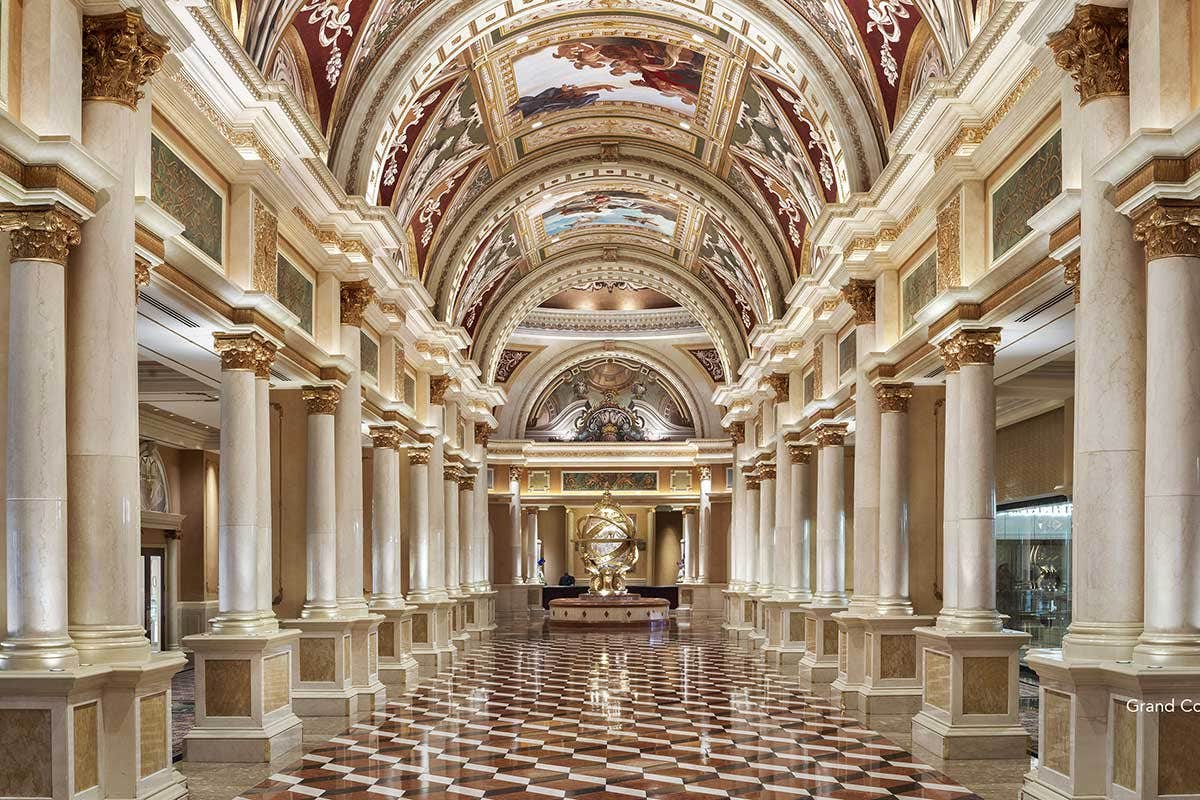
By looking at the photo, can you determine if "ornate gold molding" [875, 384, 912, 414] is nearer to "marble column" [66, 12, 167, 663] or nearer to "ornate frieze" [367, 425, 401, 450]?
"ornate frieze" [367, 425, 401, 450]

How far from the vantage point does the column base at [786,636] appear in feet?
65.7

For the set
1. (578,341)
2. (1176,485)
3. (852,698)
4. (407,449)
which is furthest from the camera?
(578,341)

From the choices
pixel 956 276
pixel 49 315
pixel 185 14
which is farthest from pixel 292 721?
pixel 956 276

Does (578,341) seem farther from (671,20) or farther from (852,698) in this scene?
(852,698)

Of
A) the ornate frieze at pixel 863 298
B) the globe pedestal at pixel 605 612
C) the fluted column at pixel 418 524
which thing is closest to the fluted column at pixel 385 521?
the fluted column at pixel 418 524

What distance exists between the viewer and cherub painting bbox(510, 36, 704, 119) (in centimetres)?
1861

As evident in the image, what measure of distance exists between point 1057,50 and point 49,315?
21.6 feet

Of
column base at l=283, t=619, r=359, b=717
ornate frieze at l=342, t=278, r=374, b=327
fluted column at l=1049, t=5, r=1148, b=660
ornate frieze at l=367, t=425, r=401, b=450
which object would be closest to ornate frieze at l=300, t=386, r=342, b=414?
ornate frieze at l=342, t=278, r=374, b=327

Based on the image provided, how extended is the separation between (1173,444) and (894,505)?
270 inches

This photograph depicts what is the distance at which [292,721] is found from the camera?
11523 millimetres

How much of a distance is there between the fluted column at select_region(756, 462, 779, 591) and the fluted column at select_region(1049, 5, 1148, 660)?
54.5 feet

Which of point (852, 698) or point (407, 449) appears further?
point (407, 449)

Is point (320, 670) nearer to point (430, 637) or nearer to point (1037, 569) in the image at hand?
point (430, 637)

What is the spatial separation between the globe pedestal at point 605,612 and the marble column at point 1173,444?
25395 mm
